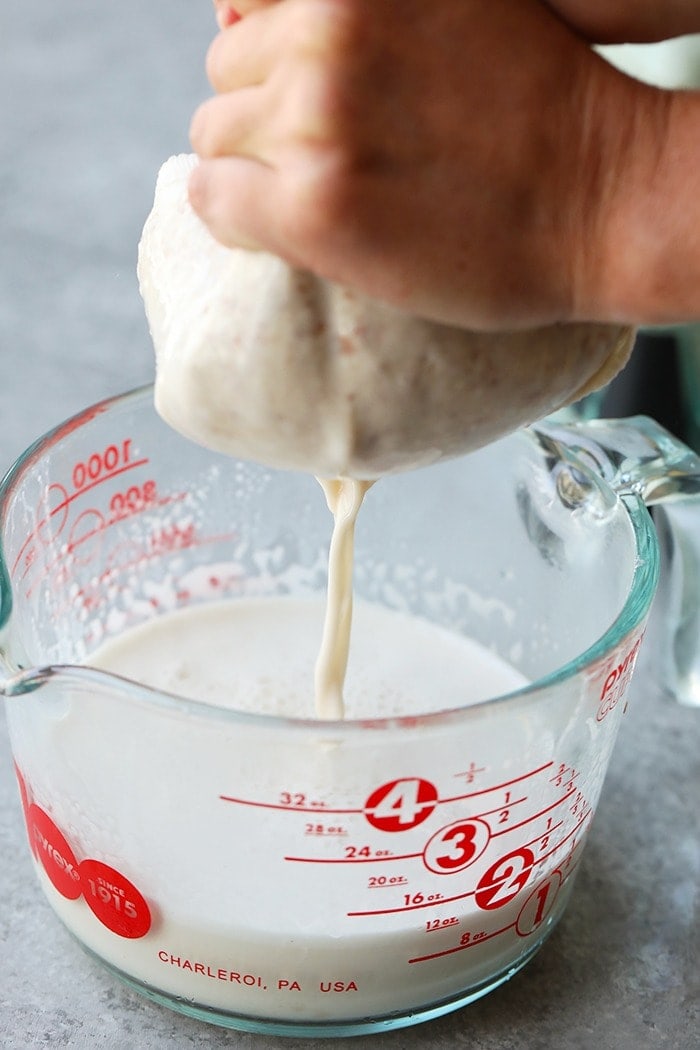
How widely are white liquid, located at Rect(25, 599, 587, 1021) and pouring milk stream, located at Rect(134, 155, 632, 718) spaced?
4.6 inches

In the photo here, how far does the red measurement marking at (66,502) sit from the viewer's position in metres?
0.74

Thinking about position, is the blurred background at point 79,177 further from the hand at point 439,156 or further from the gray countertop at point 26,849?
the hand at point 439,156

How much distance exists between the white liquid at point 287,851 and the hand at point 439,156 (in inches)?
7.5

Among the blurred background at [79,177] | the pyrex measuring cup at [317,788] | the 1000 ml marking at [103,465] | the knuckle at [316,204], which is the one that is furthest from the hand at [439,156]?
the blurred background at [79,177]

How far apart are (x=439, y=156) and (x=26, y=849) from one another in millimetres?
510

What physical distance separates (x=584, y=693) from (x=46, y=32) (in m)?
1.48

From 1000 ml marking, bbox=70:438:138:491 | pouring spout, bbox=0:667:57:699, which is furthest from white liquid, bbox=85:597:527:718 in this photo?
pouring spout, bbox=0:667:57:699

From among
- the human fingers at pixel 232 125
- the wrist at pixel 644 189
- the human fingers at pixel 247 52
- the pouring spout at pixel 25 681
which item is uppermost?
the human fingers at pixel 247 52

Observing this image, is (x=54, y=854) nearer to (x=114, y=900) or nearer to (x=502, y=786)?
(x=114, y=900)

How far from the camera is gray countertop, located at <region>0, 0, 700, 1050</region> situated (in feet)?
2.34

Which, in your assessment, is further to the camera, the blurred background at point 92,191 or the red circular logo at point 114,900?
the blurred background at point 92,191

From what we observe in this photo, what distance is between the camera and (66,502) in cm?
80

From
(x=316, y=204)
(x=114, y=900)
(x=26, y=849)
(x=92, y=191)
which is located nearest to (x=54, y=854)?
(x=114, y=900)

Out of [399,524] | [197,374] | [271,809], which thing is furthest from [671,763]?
[197,374]
